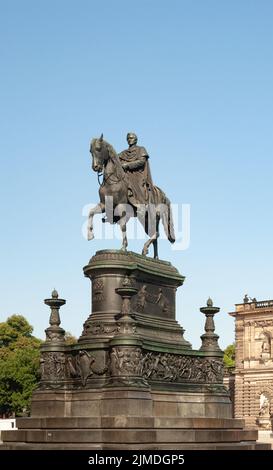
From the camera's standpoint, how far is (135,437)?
20047 mm

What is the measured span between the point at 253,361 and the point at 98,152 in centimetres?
6413

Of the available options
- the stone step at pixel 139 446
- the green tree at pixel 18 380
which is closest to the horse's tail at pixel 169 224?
the stone step at pixel 139 446

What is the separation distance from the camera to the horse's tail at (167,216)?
83.0 feet

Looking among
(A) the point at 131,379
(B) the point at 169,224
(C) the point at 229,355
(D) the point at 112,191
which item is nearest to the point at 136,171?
(D) the point at 112,191

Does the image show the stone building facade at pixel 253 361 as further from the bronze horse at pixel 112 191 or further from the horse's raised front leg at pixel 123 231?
the horse's raised front leg at pixel 123 231

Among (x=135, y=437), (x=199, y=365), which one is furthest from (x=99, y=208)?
(x=135, y=437)

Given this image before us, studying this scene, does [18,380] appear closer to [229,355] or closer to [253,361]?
[253,361]

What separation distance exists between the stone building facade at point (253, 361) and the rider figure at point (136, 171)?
199 feet

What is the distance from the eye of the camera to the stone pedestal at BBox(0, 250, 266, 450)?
2073 centimetres

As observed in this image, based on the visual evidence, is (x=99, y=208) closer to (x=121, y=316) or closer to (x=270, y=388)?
(x=121, y=316)

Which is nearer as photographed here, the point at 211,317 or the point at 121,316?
the point at 121,316
